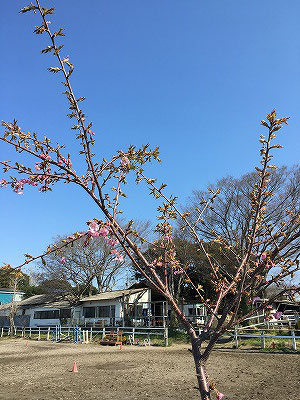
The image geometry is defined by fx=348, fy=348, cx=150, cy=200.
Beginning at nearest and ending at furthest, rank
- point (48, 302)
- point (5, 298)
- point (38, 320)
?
point (38, 320) → point (48, 302) → point (5, 298)

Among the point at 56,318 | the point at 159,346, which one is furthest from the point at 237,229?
the point at 56,318

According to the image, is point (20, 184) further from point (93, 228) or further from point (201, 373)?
point (201, 373)

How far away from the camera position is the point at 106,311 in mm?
37219

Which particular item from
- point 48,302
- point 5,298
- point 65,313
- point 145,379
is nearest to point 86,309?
point 65,313

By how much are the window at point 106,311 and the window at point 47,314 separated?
7.76 meters

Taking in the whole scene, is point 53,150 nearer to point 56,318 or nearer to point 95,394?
point 95,394

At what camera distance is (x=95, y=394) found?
27.0 ft

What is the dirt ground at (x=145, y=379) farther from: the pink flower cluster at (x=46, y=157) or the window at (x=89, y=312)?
the window at (x=89, y=312)

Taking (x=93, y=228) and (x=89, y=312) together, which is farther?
(x=89, y=312)

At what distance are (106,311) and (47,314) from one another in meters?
11.0

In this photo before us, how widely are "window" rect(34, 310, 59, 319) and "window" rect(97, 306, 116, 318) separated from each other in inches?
306

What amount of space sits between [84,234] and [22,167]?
625 mm

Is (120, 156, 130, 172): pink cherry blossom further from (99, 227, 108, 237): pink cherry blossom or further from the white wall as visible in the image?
the white wall

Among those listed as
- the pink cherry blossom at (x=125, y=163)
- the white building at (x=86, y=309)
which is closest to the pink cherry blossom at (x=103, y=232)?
the pink cherry blossom at (x=125, y=163)
